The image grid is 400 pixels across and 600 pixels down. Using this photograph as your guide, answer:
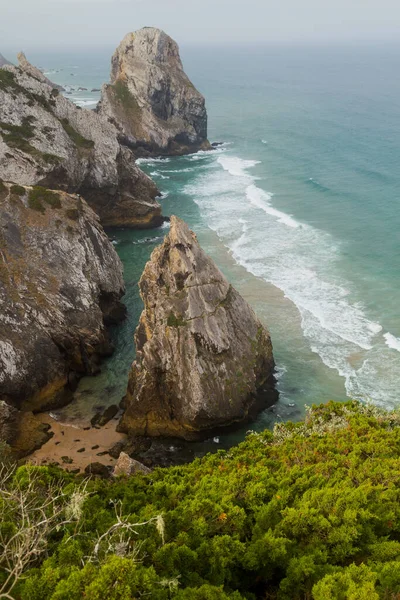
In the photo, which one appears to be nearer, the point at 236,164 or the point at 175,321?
the point at 175,321

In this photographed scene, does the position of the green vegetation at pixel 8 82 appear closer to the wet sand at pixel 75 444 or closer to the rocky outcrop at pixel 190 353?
the rocky outcrop at pixel 190 353

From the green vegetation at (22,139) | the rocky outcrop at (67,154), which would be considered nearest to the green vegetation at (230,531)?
the rocky outcrop at (67,154)

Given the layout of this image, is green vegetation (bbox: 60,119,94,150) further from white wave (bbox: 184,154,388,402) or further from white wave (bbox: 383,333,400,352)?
white wave (bbox: 383,333,400,352)

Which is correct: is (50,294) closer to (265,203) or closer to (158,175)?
(265,203)

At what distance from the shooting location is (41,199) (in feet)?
148

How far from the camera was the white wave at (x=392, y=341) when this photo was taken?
1614 inches

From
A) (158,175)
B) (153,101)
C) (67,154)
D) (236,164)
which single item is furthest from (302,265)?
(153,101)

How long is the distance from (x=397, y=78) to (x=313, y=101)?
70386 mm

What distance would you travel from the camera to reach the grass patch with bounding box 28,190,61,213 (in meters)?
44.1

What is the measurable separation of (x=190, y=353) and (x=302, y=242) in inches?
1239

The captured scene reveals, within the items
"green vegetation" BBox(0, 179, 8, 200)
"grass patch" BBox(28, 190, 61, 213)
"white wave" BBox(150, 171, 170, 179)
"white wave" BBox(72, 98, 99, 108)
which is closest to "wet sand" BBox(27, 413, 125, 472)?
"grass patch" BBox(28, 190, 61, 213)

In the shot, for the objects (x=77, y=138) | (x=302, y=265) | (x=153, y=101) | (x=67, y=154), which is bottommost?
(x=302, y=265)

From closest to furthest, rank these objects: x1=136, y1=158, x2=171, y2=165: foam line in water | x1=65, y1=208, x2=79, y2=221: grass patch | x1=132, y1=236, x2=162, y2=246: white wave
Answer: x1=65, y1=208, x2=79, y2=221: grass patch
x1=132, y1=236, x2=162, y2=246: white wave
x1=136, y1=158, x2=171, y2=165: foam line in water

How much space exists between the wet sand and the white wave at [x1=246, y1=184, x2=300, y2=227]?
40739 mm
